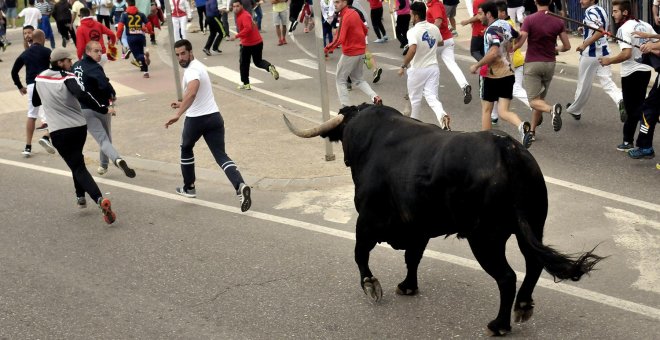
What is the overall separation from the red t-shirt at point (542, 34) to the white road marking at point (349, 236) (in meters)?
4.63

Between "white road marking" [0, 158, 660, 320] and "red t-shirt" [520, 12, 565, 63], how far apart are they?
15.2ft

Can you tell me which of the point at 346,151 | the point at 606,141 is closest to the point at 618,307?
the point at 346,151

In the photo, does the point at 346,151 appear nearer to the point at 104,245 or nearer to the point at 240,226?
the point at 240,226

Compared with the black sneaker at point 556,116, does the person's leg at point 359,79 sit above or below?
above

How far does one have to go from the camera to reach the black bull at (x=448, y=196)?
20.2 ft

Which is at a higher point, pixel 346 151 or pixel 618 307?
pixel 346 151

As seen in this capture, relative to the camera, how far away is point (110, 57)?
1697 cm

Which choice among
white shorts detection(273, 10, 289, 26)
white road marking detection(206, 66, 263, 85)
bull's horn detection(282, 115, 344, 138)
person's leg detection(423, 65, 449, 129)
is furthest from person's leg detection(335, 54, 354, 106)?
white shorts detection(273, 10, 289, 26)

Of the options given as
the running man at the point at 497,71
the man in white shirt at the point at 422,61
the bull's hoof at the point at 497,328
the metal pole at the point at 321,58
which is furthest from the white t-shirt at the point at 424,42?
the bull's hoof at the point at 497,328

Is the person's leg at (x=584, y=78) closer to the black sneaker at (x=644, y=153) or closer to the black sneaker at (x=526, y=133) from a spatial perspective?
the black sneaker at (x=526, y=133)

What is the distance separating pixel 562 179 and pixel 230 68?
433 inches

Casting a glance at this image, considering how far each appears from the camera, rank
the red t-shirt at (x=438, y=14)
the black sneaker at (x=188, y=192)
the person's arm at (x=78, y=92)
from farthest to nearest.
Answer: the red t-shirt at (x=438, y=14)
the black sneaker at (x=188, y=192)
the person's arm at (x=78, y=92)

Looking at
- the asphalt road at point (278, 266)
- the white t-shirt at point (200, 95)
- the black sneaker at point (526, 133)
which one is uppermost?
the white t-shirt at point (200, 95)

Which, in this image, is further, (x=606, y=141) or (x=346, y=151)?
(x=606, y=141)
